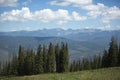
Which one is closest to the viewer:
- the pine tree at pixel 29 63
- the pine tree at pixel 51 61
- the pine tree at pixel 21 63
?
the pine tree at pixel 51 61

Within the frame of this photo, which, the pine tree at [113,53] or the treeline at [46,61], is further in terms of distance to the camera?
the pine tree at [113,53]

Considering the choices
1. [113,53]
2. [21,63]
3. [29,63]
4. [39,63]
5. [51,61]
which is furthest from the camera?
[21,63]

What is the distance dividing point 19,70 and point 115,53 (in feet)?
131

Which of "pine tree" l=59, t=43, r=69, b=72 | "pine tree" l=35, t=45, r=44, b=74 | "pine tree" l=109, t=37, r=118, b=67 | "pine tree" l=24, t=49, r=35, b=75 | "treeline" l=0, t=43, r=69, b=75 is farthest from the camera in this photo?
"pine tree" l=24, t=49, r=35, b=75

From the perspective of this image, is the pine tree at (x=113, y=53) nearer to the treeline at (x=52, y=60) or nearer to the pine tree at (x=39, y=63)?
the treeline at (x=52, y=60)

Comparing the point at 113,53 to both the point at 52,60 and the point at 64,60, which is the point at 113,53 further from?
the point at 52,60

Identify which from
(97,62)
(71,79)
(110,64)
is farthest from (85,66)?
(71,79)

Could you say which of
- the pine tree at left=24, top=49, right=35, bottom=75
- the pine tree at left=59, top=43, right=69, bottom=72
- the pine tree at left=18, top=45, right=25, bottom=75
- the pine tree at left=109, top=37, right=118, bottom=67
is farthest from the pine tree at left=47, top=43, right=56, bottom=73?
the pine tree at left=109, top=37, right=118, bottom=67

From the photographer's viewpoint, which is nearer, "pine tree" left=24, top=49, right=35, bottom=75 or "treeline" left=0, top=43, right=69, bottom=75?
"treeline" left=0, top=43, right=69, bottom=75

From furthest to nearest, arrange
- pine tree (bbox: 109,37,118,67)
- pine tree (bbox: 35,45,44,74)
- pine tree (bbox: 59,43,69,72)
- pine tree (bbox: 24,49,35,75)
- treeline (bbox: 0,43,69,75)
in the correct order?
pine tree (bbox: 24,49,35,75) < pine tree (bbox: 59,43,69,72) < pine tree (bbox: 109,37,118,67) < treeline (bbox: 0,43,69,75) < pine tree (bbox: 35,45,44,74)

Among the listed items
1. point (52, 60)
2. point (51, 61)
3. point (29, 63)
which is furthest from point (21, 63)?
point (52, 60)

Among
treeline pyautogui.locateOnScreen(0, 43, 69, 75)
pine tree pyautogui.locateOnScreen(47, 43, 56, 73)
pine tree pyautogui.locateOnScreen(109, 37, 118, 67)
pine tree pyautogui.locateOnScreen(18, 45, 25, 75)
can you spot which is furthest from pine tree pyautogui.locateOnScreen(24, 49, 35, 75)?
pine tree pyautogui.locateOnScreen(109, 37, 118, 67)

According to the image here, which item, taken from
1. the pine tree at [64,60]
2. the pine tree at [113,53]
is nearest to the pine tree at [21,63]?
the pine tree at [64,60]

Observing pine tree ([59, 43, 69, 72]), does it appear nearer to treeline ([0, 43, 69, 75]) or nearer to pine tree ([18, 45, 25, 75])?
treeline ([0, 43, 69, 75])
